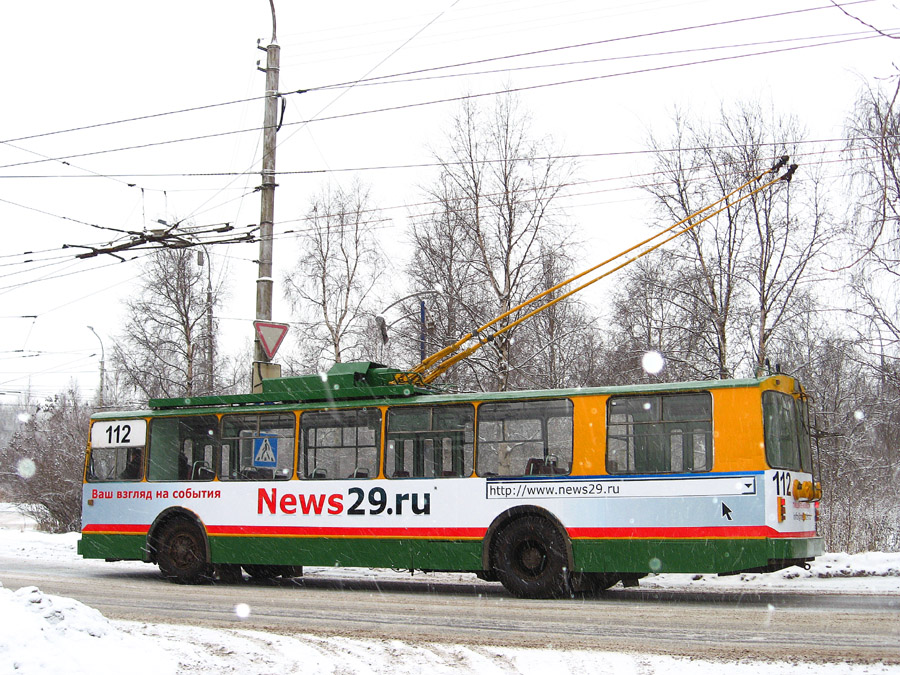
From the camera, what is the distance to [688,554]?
36.5 feet

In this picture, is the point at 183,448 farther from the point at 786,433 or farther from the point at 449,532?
the point at 786,433

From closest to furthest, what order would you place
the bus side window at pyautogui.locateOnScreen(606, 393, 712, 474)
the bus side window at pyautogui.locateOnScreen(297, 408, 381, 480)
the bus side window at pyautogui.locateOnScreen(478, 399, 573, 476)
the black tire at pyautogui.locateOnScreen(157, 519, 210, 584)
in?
the bus side window at pyautogui.locateOnScreen(606, 393, 712, 474) < the bus side window at pyautogui.locateOnScreen(478, 399, 573, 476) < the bus side window at pyautogui.locateOnScreen(297, 408, 381, 480) < the black tire at pyautogui.locateOnScreen(157, 519, 210, 584)

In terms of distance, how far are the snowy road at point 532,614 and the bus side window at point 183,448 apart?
1.73m

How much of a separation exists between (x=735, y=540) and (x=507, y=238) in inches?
683

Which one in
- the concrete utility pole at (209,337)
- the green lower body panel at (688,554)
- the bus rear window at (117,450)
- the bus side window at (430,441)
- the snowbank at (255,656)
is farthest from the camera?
the concrete utility pole at (209,337)

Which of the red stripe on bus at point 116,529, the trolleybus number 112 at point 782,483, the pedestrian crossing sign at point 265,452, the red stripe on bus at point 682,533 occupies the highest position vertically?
the pedestrian crossing sign at point 265,452

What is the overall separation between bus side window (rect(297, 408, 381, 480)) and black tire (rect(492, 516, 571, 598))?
224 centimetres

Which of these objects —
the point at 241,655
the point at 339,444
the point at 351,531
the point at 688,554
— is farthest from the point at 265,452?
the point at 241,655

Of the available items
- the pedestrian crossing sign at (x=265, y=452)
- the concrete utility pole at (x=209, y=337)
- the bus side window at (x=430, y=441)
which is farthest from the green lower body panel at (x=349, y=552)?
the concrete utility pole at (x=209, y=337)

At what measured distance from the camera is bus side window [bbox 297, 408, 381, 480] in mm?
13438

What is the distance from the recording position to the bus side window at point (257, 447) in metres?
14.1

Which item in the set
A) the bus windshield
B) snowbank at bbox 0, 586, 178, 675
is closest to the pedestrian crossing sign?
snowbank at bbox 0, 586, 178, 675

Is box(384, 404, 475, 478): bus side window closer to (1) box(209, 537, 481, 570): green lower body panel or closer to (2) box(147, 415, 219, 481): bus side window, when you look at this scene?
(1) box(209, 537, 481, 570): green lower body panel

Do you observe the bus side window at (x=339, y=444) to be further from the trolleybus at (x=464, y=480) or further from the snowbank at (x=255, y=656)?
the snowbank at (x=255, y=656)
